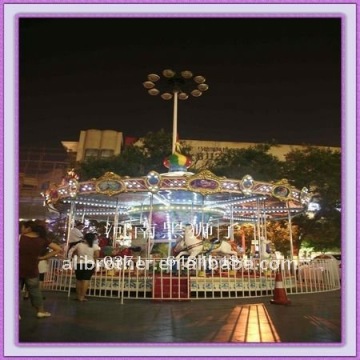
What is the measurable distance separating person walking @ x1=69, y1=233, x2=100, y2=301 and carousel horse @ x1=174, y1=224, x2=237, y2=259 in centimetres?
239

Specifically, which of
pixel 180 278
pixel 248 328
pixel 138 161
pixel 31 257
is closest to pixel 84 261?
pixel 180 278

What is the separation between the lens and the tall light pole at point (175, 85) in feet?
38.9

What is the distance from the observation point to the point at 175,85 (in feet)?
41.4

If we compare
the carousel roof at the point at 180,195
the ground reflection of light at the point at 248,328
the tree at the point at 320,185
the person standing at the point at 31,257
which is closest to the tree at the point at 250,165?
the tree at the point at 320,185

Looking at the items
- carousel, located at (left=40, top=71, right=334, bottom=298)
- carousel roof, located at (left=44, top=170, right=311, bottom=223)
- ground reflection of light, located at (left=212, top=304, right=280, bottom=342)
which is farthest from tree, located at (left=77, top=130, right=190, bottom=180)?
ground reflection of light, located at (left=212, top=304, right=280, bottom=342)

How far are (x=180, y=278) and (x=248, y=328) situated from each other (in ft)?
10.8

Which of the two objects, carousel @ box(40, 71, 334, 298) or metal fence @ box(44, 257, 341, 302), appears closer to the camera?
metal fence @ box(44, 257, 341, 302)

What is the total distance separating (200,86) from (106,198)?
4351mm

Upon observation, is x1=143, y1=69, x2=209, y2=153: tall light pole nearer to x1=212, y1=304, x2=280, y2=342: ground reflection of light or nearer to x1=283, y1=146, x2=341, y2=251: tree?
x1=212, y1=304, x2=280, y2=342: ground reflection of light

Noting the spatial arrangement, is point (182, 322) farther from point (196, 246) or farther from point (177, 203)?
point (177, 203)

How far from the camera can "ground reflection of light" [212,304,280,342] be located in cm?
518

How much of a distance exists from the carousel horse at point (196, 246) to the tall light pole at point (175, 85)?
356 cm
